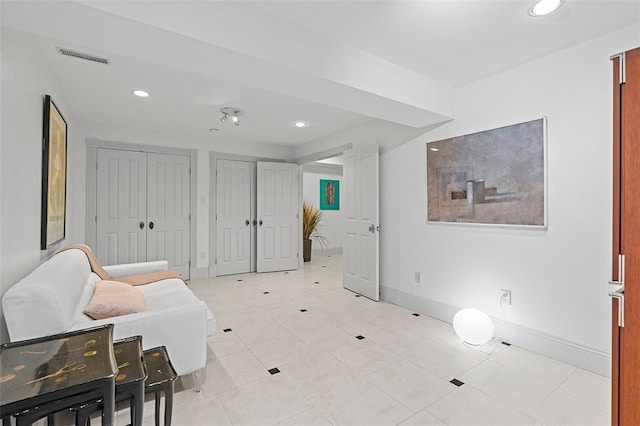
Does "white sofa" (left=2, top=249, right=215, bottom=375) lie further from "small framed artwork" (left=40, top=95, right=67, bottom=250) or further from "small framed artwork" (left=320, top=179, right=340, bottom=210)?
"small framed artwork" (left=320, top=179, right=340, bottom=210)

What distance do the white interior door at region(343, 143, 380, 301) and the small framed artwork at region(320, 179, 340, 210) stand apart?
3643mm

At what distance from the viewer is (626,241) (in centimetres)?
124

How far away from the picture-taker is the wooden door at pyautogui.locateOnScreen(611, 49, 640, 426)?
1200mm

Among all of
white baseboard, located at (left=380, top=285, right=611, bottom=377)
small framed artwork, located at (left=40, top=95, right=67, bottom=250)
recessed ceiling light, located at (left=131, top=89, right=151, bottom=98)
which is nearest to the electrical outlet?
white baseboard, located at (left=380, top=285, right=611, bottom=377)

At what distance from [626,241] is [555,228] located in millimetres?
1489

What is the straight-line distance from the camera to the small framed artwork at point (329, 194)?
27.4 ft

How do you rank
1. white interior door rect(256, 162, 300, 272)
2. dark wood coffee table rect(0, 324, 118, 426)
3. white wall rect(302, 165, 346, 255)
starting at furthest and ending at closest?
white wall rect(302, 165, 346, 255)
white interior door rect(256, 162, 300, 272)
dark wood coffee table rect(0, 324, 118, 426)

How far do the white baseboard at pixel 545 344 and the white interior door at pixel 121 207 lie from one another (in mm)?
4344

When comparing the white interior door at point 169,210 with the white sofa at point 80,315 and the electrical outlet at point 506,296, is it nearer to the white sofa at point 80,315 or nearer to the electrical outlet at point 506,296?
the white sofa at point 80,315

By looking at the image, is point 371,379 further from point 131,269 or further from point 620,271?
point 131,269

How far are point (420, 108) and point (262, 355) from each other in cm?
265

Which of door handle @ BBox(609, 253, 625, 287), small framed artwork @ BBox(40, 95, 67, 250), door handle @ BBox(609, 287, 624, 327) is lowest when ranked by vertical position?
door handle @ BBox(609, 287, 624, 327)

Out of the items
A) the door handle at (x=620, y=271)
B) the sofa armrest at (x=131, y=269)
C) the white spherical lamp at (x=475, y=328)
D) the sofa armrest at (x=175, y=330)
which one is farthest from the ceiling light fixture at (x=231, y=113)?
the door handle at (x=620, y=271)

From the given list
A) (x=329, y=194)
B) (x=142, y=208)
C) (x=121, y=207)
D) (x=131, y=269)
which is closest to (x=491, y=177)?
(x=131, y=269)
